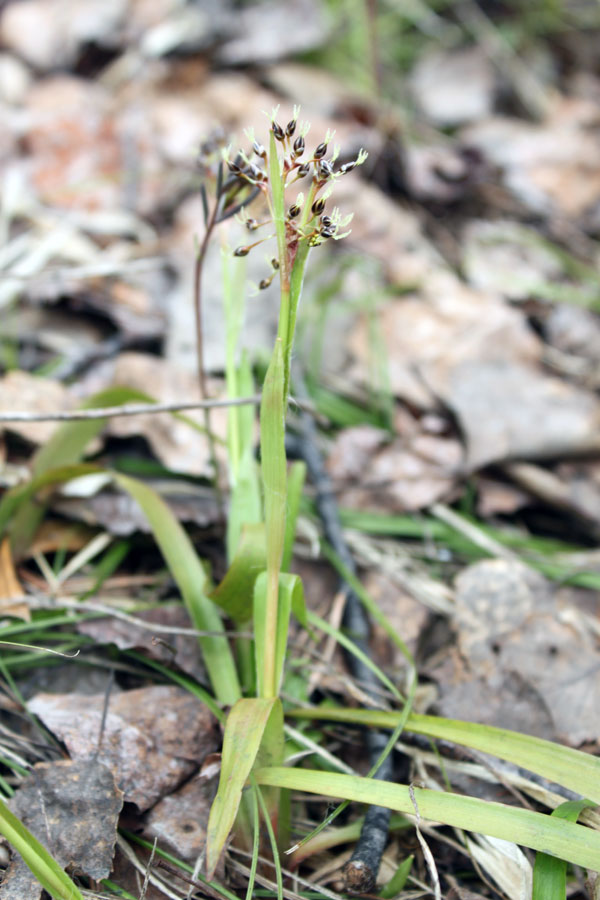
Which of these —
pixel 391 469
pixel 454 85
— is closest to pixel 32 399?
pixel 391 469

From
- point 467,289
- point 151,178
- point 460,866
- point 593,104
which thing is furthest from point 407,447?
point 593,104

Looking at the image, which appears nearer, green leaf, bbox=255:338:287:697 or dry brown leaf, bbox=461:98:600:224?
green leaf, bbox=255:338:287:697

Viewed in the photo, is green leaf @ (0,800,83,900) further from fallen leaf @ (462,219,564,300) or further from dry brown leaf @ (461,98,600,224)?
dry brown leaf @ (461,98,600,224)

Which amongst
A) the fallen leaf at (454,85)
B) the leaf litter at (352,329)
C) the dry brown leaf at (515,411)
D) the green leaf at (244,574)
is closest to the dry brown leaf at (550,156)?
the leaf litter at (352,329)

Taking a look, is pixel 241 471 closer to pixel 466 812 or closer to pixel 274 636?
pixel 274 636

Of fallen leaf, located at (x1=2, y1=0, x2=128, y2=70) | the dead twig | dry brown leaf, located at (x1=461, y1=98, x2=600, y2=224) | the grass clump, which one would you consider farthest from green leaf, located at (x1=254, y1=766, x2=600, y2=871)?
fallen leaf, located at (x1=2, y1=0, x2=128, y2=70)
